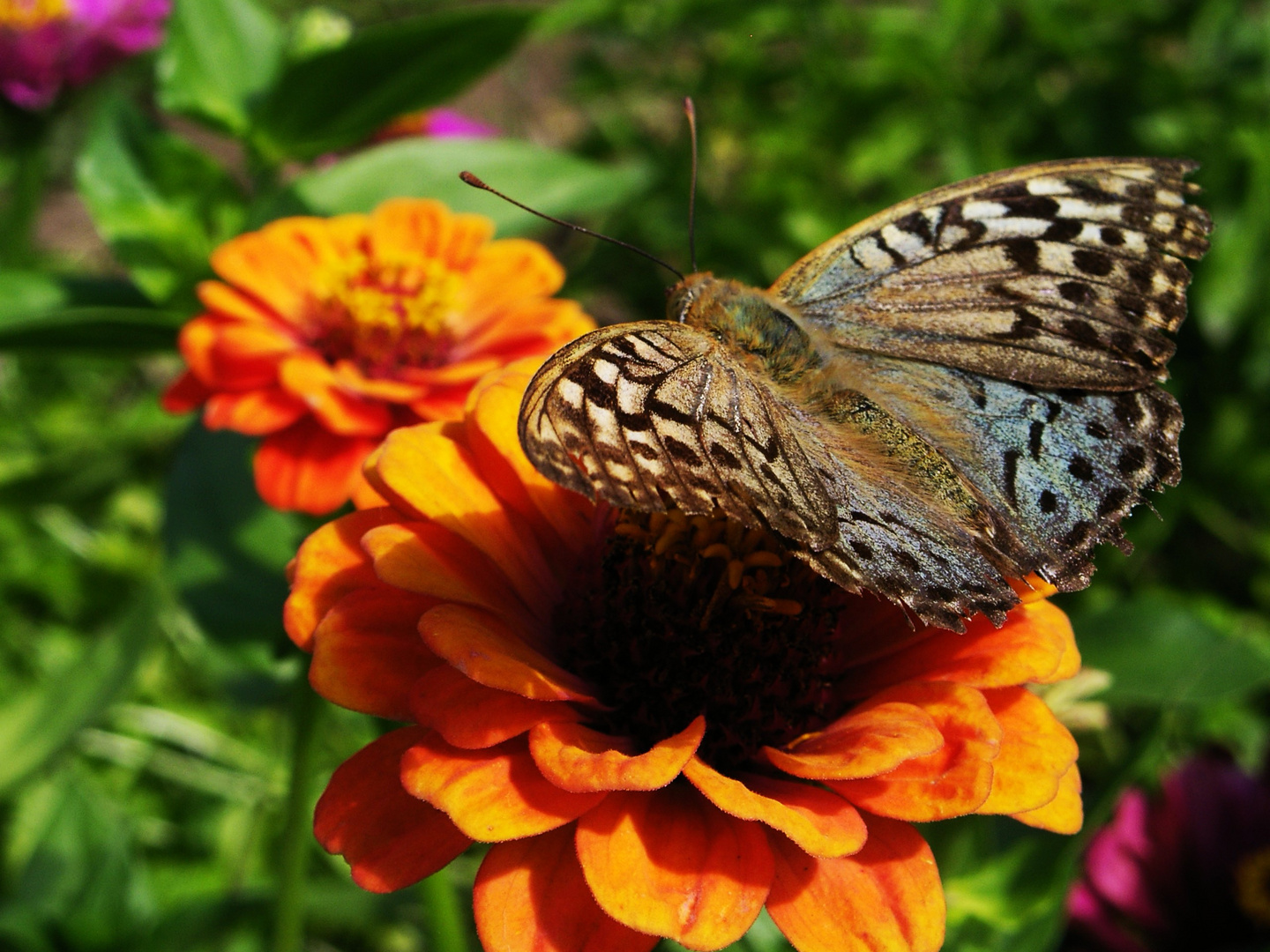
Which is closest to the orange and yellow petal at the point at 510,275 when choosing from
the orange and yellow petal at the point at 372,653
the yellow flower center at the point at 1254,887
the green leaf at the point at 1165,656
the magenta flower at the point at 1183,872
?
the orange and yellow petal at the point at 372,653

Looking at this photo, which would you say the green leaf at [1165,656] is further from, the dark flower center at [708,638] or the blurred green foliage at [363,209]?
the dark flower center at [708,638]

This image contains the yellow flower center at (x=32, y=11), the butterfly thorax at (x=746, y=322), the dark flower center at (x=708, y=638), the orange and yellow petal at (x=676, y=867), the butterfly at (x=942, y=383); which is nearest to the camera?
the orange and yellow petal at (x=676, y=867)

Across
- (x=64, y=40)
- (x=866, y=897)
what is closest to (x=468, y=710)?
(x=866, y=897)

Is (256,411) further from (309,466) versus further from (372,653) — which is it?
(372,653)

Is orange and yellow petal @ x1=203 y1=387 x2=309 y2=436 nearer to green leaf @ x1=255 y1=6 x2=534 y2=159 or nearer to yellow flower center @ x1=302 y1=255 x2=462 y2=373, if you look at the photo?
yellow flower center @ x1=302 y1=255 x2=462 y2=373

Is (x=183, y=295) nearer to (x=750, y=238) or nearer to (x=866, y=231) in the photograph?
(x=866, y=231)

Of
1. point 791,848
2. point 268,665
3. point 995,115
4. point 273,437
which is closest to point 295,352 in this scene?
point 273,437
